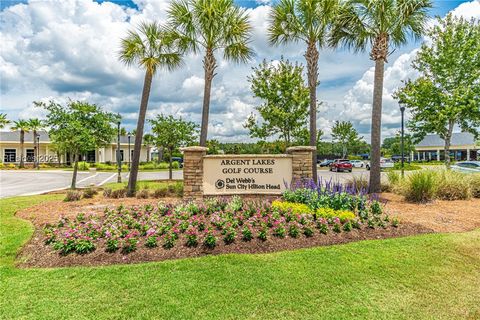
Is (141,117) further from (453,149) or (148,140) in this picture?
(453,149)

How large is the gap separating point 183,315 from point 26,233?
15.4ft

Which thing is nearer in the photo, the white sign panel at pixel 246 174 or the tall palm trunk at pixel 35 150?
the white sign panel at pixel 246 174

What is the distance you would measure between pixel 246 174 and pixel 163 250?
4.32 metres

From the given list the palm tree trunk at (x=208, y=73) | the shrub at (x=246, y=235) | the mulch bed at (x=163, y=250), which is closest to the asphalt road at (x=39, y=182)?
the palm tree trunk at (x=208, y=73)

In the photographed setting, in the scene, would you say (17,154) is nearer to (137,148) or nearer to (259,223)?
(137,148)

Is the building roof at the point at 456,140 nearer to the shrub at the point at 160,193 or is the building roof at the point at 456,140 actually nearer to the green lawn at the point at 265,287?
the shrub at the point at 160,193

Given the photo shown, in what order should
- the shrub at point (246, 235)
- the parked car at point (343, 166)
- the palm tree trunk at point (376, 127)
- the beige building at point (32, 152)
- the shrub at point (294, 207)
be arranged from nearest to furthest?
the shrub at point (246, 235), the shrub at point (294, 207), the palm tree trunk at point (376, 127), the parked car at point (343, 166), the beige building at point (32, 152)

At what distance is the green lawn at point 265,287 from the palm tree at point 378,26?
6701mm

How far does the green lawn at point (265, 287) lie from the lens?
131 inches

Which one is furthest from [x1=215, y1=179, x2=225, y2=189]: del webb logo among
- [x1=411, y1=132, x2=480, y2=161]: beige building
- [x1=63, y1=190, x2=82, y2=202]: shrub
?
[x1=411, y1=132, x2=480, y2=161]: beige building

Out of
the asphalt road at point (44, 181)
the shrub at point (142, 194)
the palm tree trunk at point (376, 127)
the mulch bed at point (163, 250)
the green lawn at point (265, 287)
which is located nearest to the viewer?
the green lawn at point (265, 287)

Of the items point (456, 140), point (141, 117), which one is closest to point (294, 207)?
point (141, 117)

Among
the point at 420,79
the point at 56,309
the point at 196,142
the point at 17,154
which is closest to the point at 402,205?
the point at 56,309

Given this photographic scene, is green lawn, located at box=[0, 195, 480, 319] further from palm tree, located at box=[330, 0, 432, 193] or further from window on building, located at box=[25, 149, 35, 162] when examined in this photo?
window on building, located at box=[25, 149, 35, 162]
